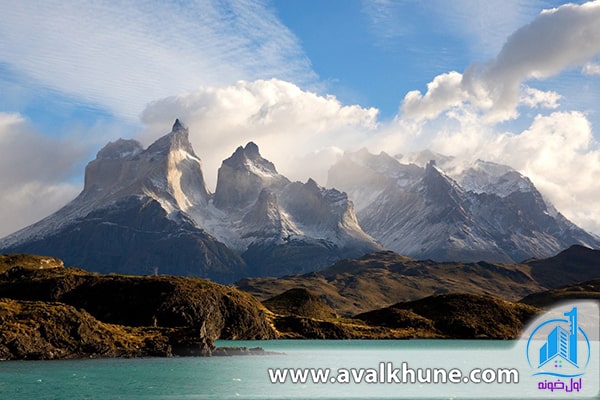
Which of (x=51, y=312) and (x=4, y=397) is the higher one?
(x=51, y=312)

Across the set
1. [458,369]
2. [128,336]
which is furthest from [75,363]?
[458,369]

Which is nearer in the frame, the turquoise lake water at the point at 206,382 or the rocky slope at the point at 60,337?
the turquoise lake water at the point at 206,382

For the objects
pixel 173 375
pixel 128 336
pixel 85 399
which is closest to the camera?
pixel 85 399

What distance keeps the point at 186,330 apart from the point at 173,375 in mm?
59884

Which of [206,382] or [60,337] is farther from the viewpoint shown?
[60,337]

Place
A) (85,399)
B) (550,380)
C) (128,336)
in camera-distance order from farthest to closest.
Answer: (128,336), (550,380), (85,399)

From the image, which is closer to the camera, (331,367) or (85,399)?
(85,399)

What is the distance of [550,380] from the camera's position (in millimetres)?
108375

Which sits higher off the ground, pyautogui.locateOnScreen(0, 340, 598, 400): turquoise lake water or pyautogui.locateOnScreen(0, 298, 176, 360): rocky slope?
pyautogui.locateOnScreen(0, 298, 176, 360): rocky slope

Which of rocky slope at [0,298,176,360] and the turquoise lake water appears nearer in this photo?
the turquoise lake water

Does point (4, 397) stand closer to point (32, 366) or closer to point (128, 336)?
point (32, 366)

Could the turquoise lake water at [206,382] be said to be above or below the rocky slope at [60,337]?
below

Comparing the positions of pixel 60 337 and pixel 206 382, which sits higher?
pixel 60 337

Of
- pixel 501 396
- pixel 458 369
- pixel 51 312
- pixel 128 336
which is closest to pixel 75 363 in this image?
pixel 51 312
